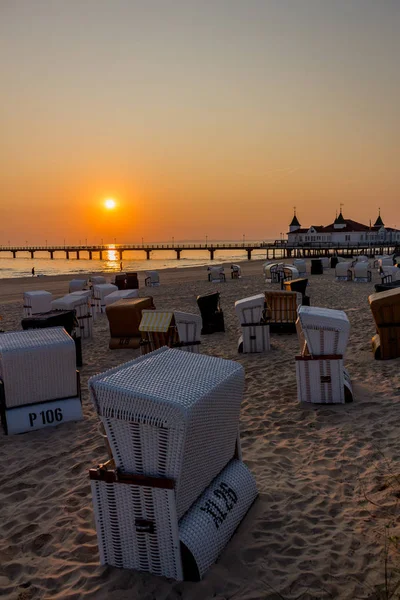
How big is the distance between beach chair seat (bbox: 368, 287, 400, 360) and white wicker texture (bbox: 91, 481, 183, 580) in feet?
22.7

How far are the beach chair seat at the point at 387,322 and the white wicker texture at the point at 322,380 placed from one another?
2513 mm

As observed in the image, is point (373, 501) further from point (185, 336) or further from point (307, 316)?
point (185, 336)

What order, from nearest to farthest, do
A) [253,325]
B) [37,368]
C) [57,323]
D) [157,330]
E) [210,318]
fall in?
[37,368], [157,330], [57,323], [253,325], [210,318]

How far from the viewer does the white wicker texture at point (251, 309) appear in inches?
428

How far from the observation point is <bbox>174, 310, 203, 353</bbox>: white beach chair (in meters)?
9.80

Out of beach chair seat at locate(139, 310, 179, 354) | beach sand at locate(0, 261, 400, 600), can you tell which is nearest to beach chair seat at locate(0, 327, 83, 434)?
beach sand at locate(0, 261, 400, 600)

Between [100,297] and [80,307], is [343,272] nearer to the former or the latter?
[100,297]

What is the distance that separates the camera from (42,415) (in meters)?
6.81

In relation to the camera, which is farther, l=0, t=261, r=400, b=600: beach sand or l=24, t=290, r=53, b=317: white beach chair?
l=24, t=290, r=53, b=317: white beach chair

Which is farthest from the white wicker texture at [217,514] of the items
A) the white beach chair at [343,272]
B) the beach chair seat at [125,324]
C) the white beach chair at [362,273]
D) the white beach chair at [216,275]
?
the white beach chair at [216,275]

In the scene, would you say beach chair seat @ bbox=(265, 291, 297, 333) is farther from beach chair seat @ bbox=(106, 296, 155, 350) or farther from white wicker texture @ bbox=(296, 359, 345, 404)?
white wicker texture @ bbox=(296, 359, 345, 404)

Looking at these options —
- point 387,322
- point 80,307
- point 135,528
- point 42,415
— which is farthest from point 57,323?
point 135,528

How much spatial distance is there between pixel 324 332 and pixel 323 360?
0.45 metres

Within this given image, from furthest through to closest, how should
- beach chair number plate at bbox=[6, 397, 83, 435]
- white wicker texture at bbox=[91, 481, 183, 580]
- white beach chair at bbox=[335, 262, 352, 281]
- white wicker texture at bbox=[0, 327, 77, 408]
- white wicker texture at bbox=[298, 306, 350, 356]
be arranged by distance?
white beach chair at bbox=[335, 262, 352, 281]
white wicker texture at bbox=[298, 306, 350, 356]
beach chair number plate at bbox=[6, 397, 83, 435]
white wicker texture at bbox=[0, 327, 77, 408]
white wicker texture at bbox=[91, 481, 183, 580]
